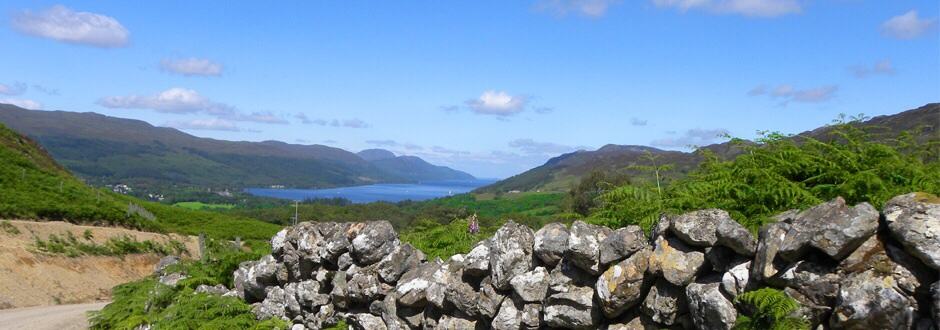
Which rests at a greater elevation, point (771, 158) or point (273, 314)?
point (771, 158)

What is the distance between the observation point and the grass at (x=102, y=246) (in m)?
28.3

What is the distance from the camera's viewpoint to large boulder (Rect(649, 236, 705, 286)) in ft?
15.9

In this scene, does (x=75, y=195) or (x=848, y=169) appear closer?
(x=848, y=169)

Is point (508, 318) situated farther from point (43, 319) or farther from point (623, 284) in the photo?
point (43, 319)

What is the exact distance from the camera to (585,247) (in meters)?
5.41

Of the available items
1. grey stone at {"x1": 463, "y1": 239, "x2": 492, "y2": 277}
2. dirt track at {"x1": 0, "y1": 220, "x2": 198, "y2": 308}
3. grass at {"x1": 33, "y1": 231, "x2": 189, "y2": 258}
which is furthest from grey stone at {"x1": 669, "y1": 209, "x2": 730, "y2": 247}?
grass at {"x1": 33, "y1": 231, "x2": 189, "y2": 258}

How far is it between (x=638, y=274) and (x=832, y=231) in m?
1.50

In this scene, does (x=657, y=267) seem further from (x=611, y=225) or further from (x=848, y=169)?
(x=848, y=169)

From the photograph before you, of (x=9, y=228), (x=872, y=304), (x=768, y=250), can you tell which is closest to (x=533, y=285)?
(x=768, y=250)

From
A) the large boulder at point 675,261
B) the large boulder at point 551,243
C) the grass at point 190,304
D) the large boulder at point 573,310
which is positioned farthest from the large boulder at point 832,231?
the grass at point 190,304

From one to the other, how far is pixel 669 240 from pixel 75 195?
4650 centimetres

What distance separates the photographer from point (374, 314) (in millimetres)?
7656

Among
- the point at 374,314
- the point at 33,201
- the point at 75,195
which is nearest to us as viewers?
the point at 374,314

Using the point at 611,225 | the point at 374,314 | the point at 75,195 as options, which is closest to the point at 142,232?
the point at 75,195
